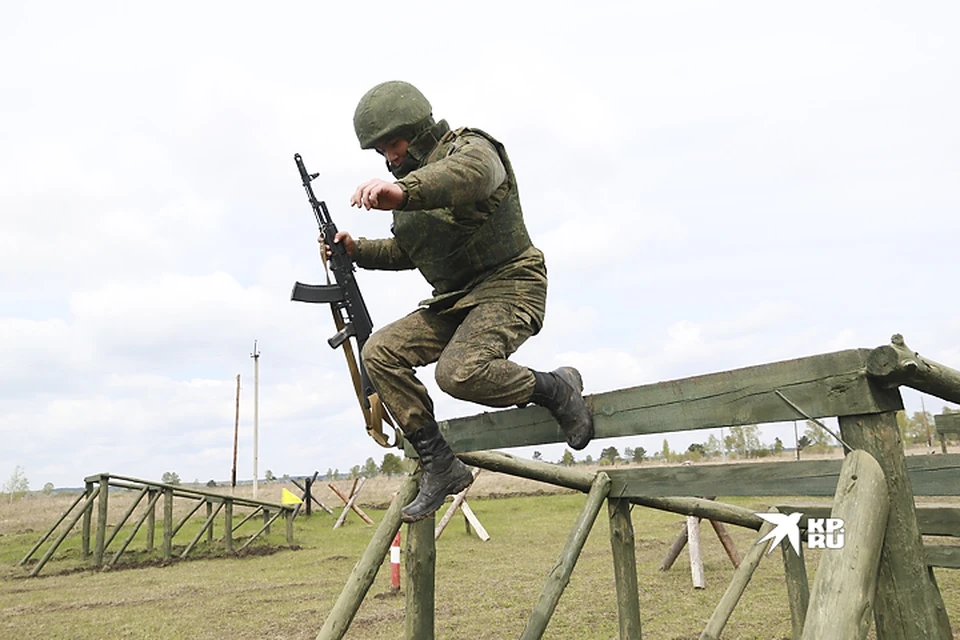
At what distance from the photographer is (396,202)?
276 centimetres

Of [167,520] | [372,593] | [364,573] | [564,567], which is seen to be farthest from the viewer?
[167,520]

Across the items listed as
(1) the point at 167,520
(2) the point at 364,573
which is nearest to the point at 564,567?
(2) the point at 364,573

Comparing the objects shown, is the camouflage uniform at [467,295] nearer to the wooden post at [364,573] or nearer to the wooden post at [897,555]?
the wooden post at [364,573]

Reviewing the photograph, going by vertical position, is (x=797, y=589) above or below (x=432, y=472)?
Answer: below

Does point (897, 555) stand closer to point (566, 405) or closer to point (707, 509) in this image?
point (566, 405)

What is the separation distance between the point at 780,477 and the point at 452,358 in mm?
1568

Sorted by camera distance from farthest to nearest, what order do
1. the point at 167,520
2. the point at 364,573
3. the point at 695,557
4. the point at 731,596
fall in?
the point at 167,520 → the point at 695,557 → the point at 731,596 → the point at 364,573

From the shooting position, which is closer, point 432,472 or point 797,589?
point 432,472

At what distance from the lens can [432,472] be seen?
134 inches

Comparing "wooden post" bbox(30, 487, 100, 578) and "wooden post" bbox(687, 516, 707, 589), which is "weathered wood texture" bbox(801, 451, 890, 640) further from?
"wooden post" bbox(30, 487, 100, 578)

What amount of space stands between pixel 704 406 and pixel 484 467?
6.89 ft

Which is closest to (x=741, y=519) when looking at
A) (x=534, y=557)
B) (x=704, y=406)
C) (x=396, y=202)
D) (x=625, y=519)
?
(x=625, y=519)

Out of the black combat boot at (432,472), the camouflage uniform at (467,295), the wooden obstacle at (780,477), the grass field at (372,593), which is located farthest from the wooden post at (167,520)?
the camouflage uniform at (467,295)

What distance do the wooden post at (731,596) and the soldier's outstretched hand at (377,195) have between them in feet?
11.7
